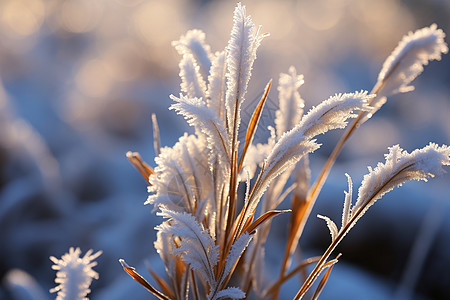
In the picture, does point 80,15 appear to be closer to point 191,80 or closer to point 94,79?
point 94,79

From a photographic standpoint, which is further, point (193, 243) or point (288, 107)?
point (288, 107)

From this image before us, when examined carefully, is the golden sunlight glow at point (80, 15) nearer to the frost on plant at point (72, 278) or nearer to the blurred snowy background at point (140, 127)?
the blurred snowy background at point (140, 127)

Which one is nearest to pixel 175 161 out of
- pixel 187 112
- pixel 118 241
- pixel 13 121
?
pixel 187 112

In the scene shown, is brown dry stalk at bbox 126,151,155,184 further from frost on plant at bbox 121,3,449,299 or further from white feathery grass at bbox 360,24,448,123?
white feathery grass at bbox 360,24,448,123

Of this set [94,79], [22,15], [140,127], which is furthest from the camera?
[22,15]

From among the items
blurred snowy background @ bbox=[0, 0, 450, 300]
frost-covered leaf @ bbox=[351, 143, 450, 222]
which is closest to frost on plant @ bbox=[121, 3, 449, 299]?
frost-covered leaf @ bbox=[351, 143, 450, 222]

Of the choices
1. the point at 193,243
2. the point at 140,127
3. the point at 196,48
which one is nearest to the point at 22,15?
the point at 140,127
